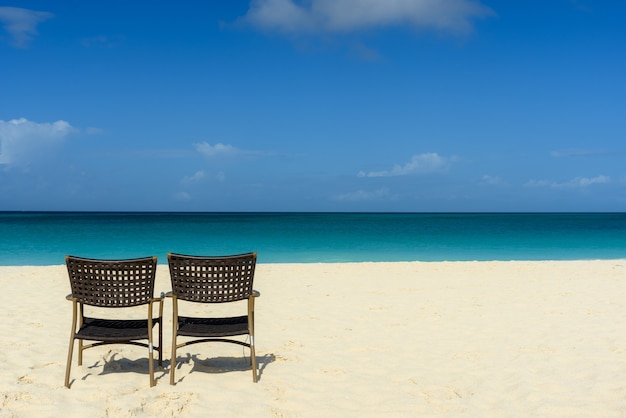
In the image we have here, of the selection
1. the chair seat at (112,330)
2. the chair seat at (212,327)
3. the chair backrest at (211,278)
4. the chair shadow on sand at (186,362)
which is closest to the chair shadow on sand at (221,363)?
the chair shadow on sand at (186,362)

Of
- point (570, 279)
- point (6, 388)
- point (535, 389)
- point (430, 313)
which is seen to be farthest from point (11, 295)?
point (570, 279)

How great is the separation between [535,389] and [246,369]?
2.59m

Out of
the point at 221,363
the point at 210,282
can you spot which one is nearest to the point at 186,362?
the point at 221,363

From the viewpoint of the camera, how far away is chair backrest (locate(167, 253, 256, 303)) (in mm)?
4336

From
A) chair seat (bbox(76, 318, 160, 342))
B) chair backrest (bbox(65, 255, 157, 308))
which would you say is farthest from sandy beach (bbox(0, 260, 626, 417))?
chair backrest (bbox(65, 255, 157, 308))

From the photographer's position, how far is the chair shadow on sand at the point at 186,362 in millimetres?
4848

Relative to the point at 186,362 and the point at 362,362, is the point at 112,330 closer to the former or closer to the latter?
the point at 186,362

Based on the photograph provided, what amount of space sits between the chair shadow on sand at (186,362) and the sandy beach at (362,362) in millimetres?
10

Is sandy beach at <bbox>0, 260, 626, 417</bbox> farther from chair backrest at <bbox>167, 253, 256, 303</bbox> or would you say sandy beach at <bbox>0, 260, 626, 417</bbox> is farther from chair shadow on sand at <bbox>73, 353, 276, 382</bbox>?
chair backrest at <bbox>167, 253, 256, 303</bbox>

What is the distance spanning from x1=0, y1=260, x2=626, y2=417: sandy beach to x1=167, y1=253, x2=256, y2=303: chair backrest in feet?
2.58

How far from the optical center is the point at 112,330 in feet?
14.8

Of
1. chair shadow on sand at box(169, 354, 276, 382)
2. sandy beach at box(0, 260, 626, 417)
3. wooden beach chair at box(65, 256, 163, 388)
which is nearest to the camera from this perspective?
sandy beach at box(0, 260, 626, 417)

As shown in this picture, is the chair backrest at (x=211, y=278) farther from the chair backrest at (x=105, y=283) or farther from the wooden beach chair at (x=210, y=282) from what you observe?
the chair backrest at (x=105, y=283)

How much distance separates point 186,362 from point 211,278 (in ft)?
4.25
